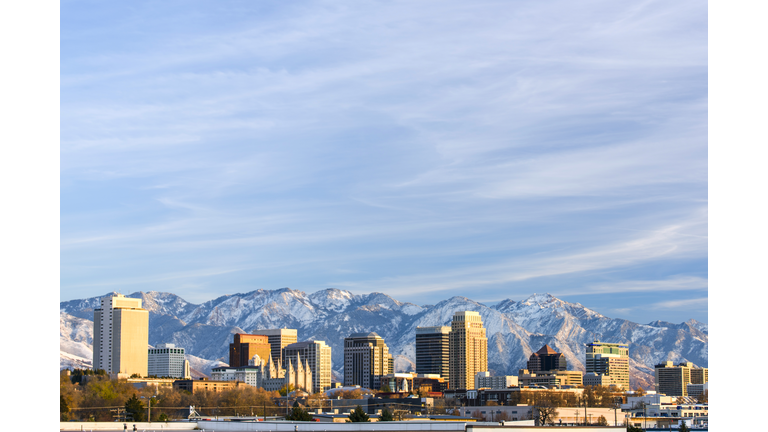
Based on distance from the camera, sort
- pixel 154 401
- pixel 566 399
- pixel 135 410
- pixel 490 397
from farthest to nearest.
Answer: pixel 490 397, pixel 566 399, pixel 154 401, pixel 135 410

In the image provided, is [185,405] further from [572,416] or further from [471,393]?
[471,393]

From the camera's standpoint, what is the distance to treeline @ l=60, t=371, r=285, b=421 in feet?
280

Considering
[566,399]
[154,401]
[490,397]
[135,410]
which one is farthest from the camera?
[490,397]

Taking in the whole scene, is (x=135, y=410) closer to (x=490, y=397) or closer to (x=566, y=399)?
(x=566, y=399)

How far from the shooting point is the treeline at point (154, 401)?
85375 mm

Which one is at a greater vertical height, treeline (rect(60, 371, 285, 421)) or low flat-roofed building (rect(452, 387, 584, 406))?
treeline (rect(60, 371, 285, 421))

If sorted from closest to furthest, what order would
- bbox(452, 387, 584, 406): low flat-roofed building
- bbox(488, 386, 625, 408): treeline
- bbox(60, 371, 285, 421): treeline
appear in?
1. bbox(60, 371, 285, 421): treeline
2. bbox(488, 386, 625, 408): treeline
3. bbox(452, 387, 584, 406): low flat-roofed building

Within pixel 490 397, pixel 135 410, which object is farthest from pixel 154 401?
pixel 490 397

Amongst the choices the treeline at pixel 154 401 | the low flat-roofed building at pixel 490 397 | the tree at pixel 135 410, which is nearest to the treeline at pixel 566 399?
the low flat-roofed building at pixel 490 397

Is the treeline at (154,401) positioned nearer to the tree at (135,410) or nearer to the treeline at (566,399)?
the tree at (135,410)

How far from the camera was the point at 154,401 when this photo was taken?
95.4 m

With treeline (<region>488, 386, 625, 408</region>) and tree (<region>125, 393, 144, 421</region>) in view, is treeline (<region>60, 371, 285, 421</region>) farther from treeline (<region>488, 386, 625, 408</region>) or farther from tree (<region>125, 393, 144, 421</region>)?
treeline (<region>488, 386, 625, 408</region>)

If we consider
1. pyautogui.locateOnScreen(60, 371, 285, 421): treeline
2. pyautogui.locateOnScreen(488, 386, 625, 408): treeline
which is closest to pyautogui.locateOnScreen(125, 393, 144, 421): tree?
pyautogui.locateOnScreen(60, 371, 285, 421): treeline
